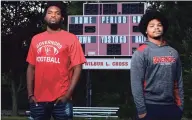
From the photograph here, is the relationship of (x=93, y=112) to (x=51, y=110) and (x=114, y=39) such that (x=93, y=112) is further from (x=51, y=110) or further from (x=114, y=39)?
(x=51, y=110)

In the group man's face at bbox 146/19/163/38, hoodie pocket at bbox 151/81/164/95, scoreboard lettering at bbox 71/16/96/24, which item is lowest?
hoodie pocket at bbox 151/81/164/95

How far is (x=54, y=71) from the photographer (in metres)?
4.23

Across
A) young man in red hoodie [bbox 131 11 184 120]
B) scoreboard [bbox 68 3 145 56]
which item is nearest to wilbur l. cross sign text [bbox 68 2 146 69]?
scoreboard [bbox 68 3 145 56]

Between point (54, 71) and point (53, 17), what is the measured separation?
0.48 meters

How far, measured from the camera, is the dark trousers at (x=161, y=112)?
3.82 metres

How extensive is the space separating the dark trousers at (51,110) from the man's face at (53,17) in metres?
0.69

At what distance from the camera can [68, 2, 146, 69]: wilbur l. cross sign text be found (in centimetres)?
1623

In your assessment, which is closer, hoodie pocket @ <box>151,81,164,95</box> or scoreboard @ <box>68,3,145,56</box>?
hoodie pocket @ <box>151,81,164,95</box>

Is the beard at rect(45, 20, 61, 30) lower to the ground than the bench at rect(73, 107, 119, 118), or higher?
higher

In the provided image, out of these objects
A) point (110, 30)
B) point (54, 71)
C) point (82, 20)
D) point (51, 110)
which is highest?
point (82, 20)

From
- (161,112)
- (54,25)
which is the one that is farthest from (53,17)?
(161,112)

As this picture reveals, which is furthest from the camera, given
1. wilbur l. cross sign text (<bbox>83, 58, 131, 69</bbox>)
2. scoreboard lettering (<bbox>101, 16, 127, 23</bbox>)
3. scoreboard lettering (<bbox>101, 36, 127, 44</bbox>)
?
wilbur l. cross sign text (<bbox>83, 58, 131, 69</bbox>)

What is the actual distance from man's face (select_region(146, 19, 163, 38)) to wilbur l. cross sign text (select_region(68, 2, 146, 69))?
12197 mm

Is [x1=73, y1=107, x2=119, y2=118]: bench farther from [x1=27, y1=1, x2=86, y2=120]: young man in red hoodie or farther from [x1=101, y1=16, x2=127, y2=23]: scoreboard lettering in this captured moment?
[x1=27, y1=1, x2=86, y2=120]: young man in red hoodie
